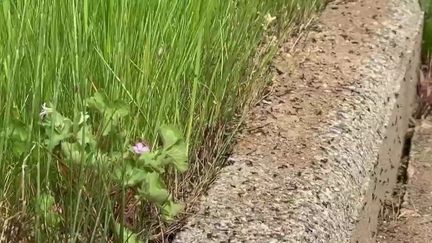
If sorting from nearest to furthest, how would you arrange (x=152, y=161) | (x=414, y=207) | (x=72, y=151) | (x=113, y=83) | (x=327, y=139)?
(x=72, y=151) → (x=152, y=161) → (x=113, y=83) → (x=327, y=139) → (x=414, y=207)

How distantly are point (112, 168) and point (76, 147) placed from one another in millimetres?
76

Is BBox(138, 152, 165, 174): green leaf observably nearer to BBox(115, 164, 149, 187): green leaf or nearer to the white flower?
BBox(115, 164, 149, 187): green leaf

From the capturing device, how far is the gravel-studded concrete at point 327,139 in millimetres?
1888

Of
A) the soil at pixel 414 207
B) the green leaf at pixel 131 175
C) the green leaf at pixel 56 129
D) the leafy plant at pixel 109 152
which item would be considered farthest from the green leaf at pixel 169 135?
the soil at pixel 414 207

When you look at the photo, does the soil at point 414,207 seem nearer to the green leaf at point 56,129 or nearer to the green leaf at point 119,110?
the green leaf at point 119,110

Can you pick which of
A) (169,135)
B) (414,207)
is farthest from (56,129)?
(414,207)

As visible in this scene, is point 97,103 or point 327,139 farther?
point 327,139

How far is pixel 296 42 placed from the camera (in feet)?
8.72

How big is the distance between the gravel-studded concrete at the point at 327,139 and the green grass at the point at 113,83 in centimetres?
9

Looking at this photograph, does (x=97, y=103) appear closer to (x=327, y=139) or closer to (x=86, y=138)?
(x=86, y=138)

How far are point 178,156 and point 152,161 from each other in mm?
74

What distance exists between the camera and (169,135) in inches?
71.7

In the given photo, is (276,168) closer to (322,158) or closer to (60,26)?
(322,158)

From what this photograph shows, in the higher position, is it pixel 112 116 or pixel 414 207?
pixel 112 116
